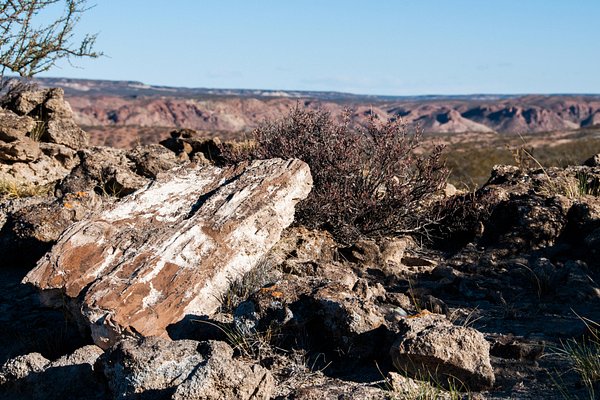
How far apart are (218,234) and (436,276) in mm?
2189

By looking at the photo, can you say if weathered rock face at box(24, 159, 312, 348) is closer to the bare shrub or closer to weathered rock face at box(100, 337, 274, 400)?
weathered rock face at box(100, 337, 274, 400)

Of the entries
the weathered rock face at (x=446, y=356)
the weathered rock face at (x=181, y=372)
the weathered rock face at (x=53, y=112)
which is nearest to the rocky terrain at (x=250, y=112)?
the weathered rock face at (x=53, y=112)

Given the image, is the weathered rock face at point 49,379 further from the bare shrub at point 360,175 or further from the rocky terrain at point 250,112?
the rocky terrain at point 250,112

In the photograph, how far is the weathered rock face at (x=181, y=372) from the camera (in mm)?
3893

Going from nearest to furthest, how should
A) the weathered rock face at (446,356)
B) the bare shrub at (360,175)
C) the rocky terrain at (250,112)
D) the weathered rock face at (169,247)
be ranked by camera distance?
1. the weathered rock face at (446,356)
2. the weathered rock face at (169,247)
3. the bare shrub at (360,175)
4. the rocky terrain at (250,112)

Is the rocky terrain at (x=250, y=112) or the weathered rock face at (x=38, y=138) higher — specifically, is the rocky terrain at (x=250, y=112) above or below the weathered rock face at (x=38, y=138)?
below

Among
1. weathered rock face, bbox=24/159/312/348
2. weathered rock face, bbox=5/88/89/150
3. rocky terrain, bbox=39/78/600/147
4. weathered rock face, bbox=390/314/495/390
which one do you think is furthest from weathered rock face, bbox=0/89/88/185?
rocky terrain, bbox=39/78/600/147

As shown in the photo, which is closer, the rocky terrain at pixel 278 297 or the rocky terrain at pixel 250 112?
the rocky terrain at pixel 278 297

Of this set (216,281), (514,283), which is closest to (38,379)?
(216,281)

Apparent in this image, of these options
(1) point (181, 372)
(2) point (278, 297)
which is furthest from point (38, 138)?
(1) point (181, 372)

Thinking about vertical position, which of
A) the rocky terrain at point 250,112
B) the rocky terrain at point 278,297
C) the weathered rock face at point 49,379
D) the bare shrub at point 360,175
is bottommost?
the rocky terrain at point 250,112

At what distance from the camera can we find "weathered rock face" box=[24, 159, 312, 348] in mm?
4980

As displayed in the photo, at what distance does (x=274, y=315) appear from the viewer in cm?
475

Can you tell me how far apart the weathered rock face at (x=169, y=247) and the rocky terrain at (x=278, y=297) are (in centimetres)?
1
